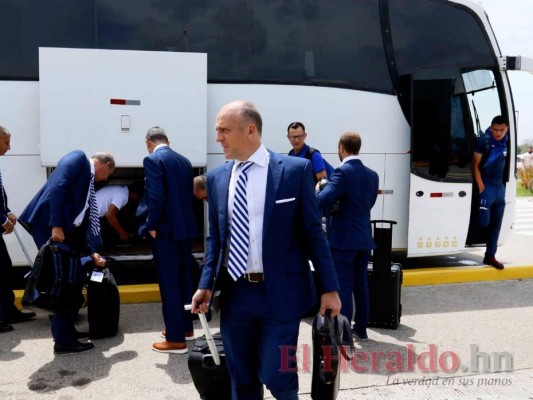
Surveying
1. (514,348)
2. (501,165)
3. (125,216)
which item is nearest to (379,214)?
(501,165)

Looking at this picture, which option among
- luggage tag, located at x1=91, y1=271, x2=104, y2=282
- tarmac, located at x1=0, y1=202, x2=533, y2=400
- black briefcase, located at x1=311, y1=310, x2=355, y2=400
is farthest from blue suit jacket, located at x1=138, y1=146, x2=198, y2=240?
black briefcase, located at x1=311, y1=310, x2=355, y2=400

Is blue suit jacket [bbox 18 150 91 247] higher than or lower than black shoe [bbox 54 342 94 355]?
higher

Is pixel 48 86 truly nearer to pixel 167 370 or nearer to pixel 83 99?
pixel 83 99

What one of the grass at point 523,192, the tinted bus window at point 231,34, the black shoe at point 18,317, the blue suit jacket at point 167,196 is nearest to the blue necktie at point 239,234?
the blue suit jacket at point 167,196

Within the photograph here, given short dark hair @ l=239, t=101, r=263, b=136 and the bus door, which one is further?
the bus door

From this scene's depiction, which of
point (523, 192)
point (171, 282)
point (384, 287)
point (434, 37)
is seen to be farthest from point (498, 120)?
point (523, 192)

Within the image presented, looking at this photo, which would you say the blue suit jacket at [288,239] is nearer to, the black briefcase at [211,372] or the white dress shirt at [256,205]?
the white dress shirt at [256,205]

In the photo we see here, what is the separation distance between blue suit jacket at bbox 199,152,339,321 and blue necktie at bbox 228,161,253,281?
0.07 meters

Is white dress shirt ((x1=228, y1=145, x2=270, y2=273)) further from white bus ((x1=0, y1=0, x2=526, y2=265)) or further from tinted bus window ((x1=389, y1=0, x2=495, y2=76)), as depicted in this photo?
tinted bus window ((x1=389, y1=0, x2=495, y2=76))

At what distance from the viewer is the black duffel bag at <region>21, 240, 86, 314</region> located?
175 inches

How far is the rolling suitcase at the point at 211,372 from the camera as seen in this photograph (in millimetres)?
3309

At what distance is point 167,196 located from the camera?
468cm

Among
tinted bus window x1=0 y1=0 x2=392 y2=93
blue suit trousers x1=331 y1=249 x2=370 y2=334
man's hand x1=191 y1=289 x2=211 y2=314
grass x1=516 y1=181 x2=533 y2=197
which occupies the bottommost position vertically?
grass x1=516 y1=181 x2=533 y2=197

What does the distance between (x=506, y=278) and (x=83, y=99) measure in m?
5.54
